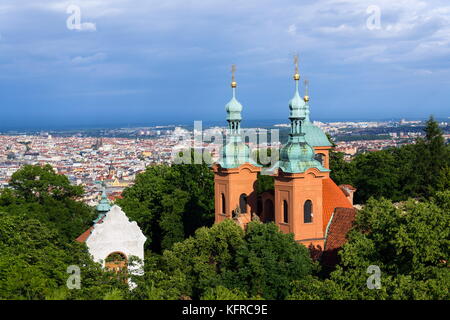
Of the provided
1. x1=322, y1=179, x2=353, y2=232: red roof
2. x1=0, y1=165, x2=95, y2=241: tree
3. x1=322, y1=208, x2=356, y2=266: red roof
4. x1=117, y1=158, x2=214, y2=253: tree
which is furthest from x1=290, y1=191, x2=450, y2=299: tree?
x1=0, y1=165, x2=95, y2=241: tree

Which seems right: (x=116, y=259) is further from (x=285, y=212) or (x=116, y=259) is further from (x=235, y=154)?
(x=235, y=154)

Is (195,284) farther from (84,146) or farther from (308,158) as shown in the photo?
(84,146)

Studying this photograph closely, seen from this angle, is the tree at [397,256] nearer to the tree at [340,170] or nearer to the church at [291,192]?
the church at [291,192]

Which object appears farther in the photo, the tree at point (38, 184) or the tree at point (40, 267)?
the tree at point (38, 184)

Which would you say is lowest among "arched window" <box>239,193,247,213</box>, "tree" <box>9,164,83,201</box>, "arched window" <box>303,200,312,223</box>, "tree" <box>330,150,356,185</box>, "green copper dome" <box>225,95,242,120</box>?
"arched window" <box>303,200,312,223</box>

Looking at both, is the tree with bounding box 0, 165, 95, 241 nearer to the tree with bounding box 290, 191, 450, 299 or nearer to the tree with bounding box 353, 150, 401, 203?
the tree with bounding box 353, 150, 401, 203

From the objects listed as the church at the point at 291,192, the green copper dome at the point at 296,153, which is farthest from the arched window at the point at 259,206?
the green copper dome at the point at 296,153

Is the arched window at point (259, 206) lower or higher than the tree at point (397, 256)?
higher

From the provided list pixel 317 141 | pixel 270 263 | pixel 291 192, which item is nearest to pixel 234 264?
pixel 270 263
